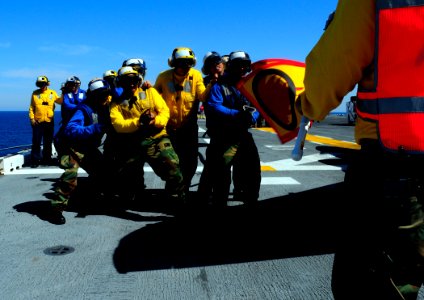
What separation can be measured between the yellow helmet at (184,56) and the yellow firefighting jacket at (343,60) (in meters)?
3.96

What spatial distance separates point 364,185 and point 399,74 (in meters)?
0.44

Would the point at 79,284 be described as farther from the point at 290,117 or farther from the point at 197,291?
the point at 290,117

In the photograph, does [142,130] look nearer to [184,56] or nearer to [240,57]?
[184,56]

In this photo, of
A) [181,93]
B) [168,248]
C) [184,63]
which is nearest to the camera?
[168,248]

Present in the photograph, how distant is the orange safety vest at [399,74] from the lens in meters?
1.38

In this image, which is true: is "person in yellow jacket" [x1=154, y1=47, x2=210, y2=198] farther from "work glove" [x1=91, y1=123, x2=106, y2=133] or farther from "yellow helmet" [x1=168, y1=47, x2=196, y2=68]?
"work glove" [x1=91, y1=123, x2=106, y2=133]

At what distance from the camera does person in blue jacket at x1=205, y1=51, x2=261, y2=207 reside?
190 inches

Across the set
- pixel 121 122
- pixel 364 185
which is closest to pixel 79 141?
pixel 121 122

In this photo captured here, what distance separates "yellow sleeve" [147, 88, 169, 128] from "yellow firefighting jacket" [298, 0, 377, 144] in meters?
3.69

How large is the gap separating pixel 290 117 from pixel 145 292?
1773mm

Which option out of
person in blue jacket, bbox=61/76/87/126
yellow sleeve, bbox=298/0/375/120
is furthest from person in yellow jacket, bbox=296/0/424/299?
person in blue jacket, bbox=61/76/87/126

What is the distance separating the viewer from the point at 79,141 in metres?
5.39

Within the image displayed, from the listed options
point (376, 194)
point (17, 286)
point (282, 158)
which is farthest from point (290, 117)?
point (282, 158)

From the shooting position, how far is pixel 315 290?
10.1 ft
